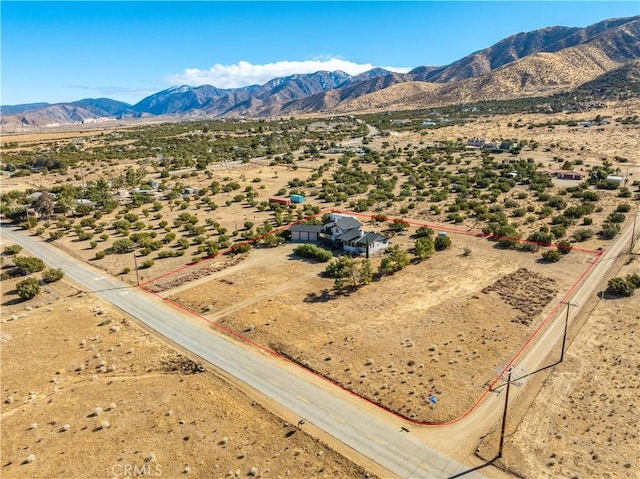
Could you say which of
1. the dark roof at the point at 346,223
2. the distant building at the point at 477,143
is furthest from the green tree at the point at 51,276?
A: the distant building at the point at 477,143

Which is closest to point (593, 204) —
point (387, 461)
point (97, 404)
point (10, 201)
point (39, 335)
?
point (387, 461)

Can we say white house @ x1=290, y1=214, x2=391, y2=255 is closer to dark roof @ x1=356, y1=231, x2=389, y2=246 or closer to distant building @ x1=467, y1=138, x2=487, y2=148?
dark roof @ x1=356, y1=231, x2=389, y2=246

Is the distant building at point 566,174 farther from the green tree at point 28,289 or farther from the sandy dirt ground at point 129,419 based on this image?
the green tree at point 28,289

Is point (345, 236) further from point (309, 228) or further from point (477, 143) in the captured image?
point (477, 143)

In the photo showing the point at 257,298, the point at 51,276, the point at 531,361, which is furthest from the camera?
the point at 51,276

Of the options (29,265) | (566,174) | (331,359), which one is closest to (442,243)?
(331,359)

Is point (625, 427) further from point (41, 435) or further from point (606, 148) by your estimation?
point (606, 148)
